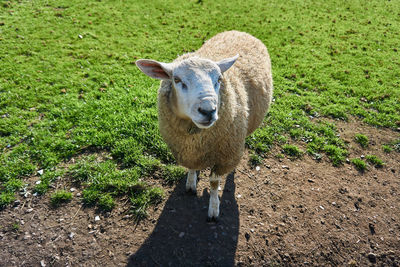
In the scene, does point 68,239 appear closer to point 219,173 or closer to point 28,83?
point 219,173

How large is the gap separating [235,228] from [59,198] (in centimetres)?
285

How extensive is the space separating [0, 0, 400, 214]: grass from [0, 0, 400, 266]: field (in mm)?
35

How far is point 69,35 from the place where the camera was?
782 cm

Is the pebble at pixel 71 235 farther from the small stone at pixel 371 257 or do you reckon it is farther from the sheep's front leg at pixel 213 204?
the small stone at pixel 371 257

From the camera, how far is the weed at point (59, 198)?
12.7 feet

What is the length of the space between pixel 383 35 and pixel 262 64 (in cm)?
860

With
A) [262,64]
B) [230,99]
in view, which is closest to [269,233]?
[230,99]

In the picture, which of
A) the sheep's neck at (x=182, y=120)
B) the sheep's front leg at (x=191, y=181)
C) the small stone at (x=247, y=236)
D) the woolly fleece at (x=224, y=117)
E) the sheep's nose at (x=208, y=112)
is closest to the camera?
the sheep's nose at (x=208, y=112)

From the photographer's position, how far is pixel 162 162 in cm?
468

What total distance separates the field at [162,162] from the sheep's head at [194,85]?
1945 mm

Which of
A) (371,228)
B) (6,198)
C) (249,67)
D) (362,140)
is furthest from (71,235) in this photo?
(362,140)

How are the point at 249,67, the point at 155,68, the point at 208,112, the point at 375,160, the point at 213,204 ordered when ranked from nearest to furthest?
the point at 208,112
the point at 155,68
the point at 213,204
the point at 249,67
the point at 375,160

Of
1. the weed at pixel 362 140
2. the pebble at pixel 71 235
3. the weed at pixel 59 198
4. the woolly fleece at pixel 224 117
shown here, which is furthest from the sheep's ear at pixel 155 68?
the weed at pixel 362 140

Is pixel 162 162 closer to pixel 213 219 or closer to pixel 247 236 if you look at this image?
pixel 213 219
